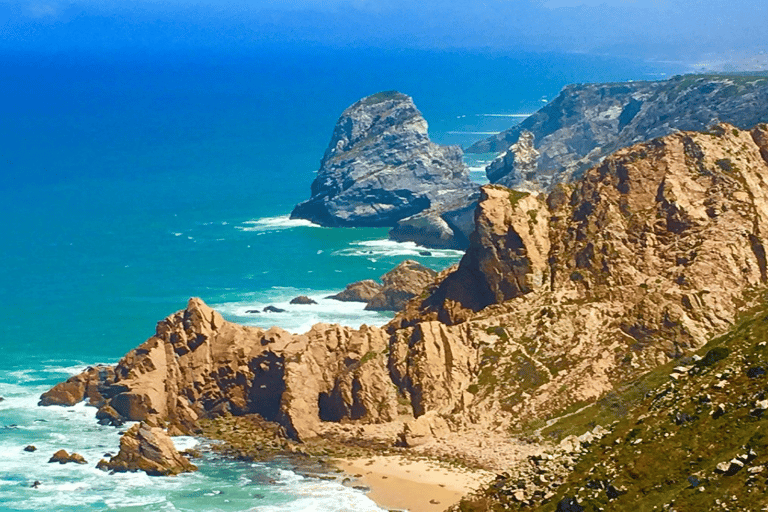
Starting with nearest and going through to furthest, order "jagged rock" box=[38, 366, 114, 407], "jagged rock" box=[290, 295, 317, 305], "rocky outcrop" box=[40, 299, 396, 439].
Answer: "rocky outcrop" box=[40, 299, 396, 439], "jagged rock" box=[38, 366, 114, 407], "jagged rock" box=[290, 295, 317, 305]

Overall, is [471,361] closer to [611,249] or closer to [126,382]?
[611,249]

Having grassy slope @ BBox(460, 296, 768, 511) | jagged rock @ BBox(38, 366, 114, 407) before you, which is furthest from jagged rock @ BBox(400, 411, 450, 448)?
jagged rock @ BBox(38, 366, 114, 407)

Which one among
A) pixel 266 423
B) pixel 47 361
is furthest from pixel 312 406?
pixel 47 361

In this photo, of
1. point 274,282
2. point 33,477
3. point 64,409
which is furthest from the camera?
point 274,282

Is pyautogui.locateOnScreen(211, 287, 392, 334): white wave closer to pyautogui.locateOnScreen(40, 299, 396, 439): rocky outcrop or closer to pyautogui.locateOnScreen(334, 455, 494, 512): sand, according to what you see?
pyautogui.locateOnScreen(40, 299, 396, 439): rocky outcrop

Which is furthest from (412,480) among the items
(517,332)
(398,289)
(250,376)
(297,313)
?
(297,313)

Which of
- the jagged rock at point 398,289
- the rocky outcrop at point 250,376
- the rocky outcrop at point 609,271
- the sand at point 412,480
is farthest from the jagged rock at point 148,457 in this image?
the jagged rock at point 398,289
